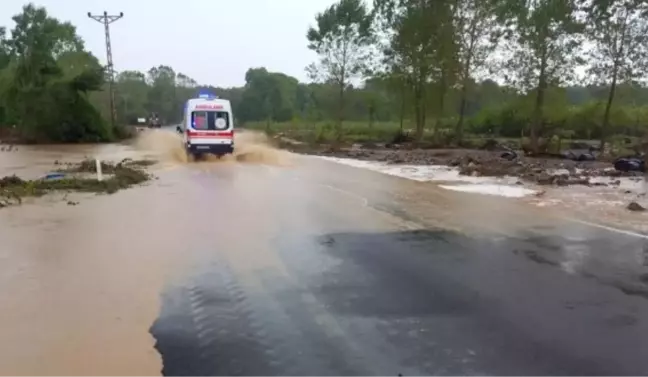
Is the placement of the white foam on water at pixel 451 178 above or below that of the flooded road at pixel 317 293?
below

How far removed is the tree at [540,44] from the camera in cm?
3681

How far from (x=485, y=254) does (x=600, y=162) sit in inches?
1030

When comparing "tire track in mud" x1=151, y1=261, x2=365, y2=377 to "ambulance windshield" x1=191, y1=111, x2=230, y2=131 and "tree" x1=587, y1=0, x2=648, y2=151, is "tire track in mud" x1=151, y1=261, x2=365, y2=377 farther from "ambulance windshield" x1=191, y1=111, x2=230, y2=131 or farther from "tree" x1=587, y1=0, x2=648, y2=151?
"tree" x1=587, y1=0, x2=648, y2=151

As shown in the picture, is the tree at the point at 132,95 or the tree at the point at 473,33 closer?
the tree at the point at 473,33

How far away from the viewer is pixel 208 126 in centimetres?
3161

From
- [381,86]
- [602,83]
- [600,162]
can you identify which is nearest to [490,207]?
[600,162]

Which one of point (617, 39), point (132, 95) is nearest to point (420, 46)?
point (617, 39)

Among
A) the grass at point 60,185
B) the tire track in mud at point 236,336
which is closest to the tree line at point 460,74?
the grass at point 60,185

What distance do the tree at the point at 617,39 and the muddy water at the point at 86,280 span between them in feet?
85.5

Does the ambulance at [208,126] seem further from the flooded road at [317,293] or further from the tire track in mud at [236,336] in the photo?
the tire track in mud at [236,336]

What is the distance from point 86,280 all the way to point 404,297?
4.00 meters

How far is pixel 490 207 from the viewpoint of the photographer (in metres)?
16.5

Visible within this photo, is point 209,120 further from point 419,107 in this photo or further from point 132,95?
point 132,95

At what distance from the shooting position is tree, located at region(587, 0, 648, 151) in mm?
34281
